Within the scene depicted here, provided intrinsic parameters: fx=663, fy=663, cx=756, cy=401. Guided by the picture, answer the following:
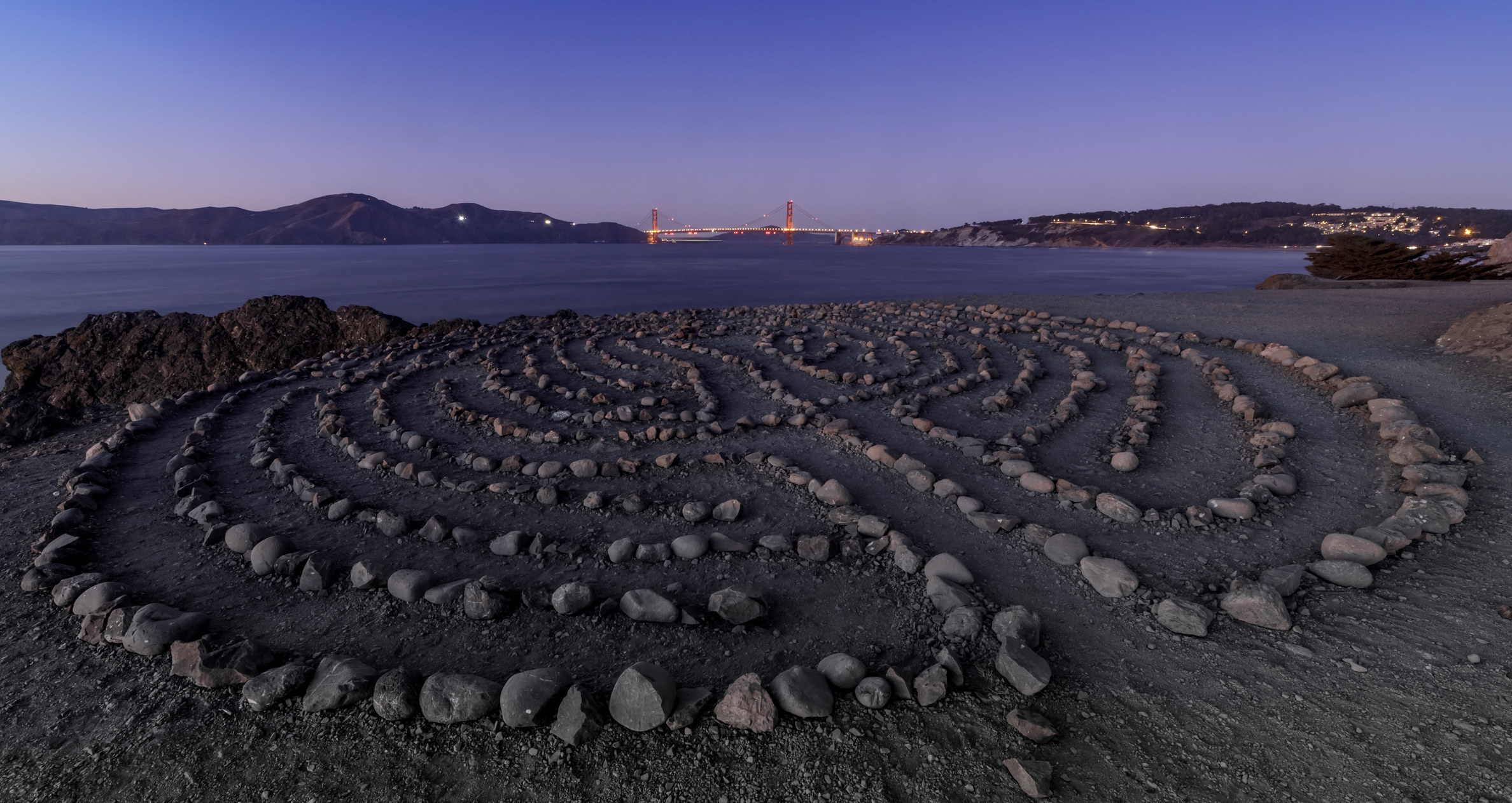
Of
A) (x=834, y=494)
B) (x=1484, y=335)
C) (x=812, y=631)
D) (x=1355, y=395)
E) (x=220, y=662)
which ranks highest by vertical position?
(x=1484, y=335)

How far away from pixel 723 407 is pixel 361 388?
461 cm

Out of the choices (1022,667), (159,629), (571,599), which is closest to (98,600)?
(159,629)

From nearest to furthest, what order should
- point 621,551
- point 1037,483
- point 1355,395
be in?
point 621,551 < point 1037,483 < point 1355,395

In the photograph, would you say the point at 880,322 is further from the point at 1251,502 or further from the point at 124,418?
the point at 124,418

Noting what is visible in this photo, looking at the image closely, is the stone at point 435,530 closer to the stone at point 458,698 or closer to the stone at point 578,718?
the stone at point 458,698

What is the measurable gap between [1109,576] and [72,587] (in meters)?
5.66

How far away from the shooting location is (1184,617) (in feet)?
10.4

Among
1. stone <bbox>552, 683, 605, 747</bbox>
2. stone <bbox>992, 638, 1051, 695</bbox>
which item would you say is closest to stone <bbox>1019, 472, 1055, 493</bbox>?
stone <bbox>992, 638, 1051, 695</bbox>

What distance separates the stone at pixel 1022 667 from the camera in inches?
110

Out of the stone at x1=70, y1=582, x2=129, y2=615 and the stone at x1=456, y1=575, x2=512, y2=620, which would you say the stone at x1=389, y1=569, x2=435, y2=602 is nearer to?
the stone at x1=456, y1=575, x2=512, y2=620

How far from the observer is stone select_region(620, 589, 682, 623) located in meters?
3.34

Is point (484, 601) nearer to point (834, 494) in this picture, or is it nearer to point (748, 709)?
point (748, 709)

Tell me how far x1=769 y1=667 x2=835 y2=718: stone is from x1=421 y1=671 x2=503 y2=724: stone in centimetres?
116

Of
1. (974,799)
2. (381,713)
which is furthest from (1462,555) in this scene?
(381,713)
